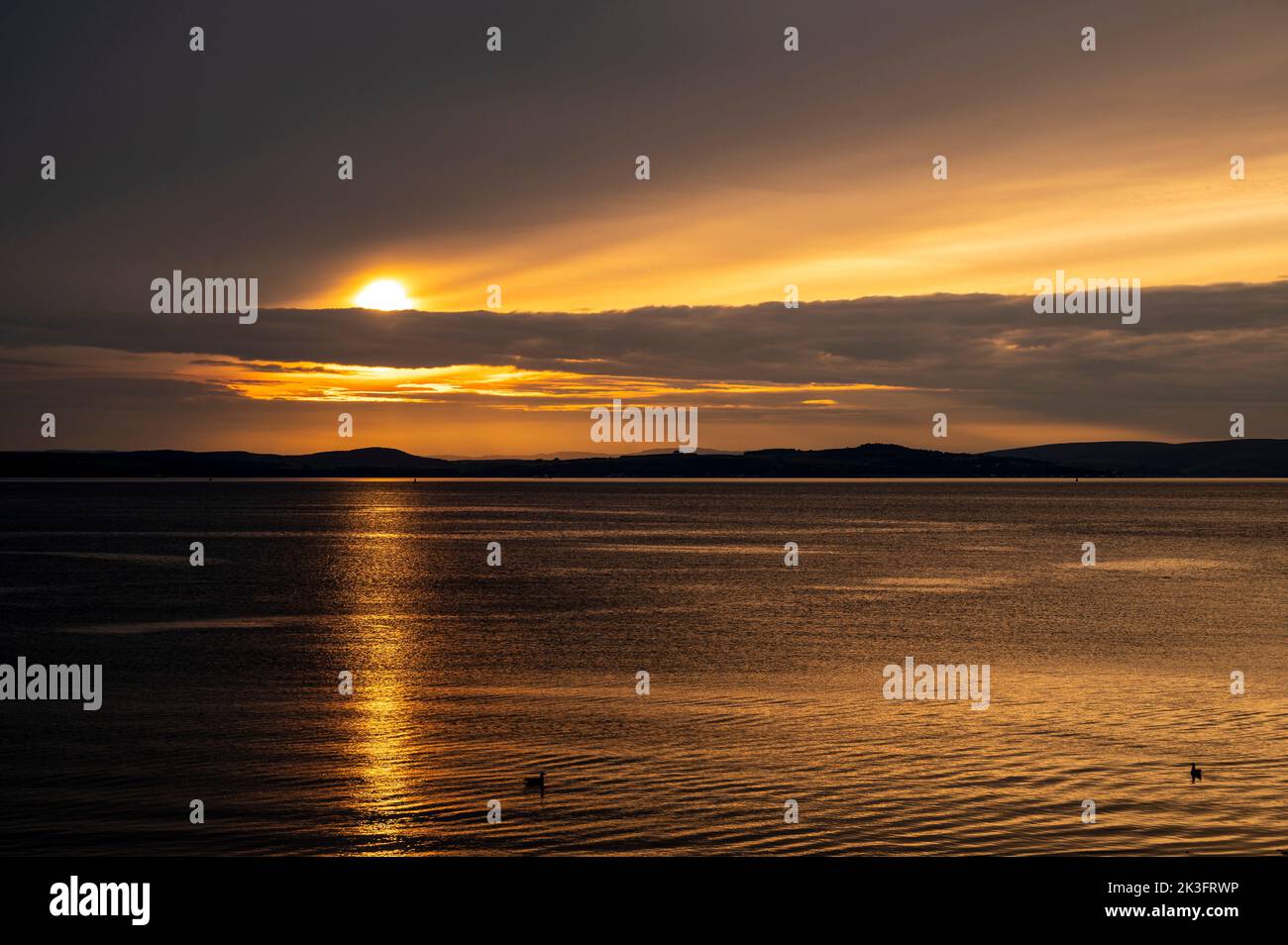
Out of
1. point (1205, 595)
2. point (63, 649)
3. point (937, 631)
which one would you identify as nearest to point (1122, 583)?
point (1205, 595)

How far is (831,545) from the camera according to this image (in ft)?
399

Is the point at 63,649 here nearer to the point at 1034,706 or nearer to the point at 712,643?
the point at 712,643

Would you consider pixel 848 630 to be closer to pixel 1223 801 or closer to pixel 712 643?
pixel 712 643

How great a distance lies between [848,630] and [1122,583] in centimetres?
3426

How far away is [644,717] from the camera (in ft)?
104

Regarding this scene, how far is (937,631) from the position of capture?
5328 cm

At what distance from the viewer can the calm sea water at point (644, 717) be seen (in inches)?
837

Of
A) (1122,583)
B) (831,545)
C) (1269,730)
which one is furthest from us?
(831,545)

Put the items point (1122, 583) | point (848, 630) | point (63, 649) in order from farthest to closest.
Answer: point (1122, 583) → point (848, 630) → point (63, 649)

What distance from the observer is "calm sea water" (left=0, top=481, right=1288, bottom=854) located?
21266mm

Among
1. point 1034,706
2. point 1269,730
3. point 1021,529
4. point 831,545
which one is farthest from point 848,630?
point 1021,529
